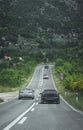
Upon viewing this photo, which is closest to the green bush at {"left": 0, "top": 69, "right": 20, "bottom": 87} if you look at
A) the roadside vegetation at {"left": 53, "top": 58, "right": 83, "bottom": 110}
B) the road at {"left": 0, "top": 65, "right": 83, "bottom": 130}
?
the roadside vegetation at {"left": 53, "top": 58, "right": 83, "bottom": 110}

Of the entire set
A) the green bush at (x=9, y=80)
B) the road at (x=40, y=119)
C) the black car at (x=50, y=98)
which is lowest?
the road at (x=40, y=119)

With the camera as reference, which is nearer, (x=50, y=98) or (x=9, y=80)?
(x=50, y=98)

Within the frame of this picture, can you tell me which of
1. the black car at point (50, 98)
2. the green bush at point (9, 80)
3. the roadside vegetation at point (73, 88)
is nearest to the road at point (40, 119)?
the roadside vegetation at point (73, 88)

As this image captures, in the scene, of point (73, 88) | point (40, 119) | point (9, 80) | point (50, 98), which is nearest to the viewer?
point (40, 119)

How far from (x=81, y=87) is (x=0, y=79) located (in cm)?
6340

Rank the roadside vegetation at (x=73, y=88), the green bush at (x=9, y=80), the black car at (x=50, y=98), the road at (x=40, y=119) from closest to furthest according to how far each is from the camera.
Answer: the road at (x=40, y=119), the roadside vegetation at (x=73, y=88), the black car at (x=50, y=98), the green bush at (x=9, y=80)

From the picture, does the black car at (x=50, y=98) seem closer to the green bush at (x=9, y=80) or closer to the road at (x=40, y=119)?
the road at (x=40, y=119)

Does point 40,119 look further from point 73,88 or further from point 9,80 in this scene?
point 9,80

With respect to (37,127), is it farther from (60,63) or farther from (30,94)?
(60,63)

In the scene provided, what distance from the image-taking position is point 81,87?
176 feet

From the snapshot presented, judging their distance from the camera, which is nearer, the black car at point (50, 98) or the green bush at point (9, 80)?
the black car at point (50, 98)

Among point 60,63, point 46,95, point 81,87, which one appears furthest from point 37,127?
point 60,63

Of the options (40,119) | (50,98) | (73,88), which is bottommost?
(40,119)

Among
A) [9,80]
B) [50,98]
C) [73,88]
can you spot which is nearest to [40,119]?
[50,98]
